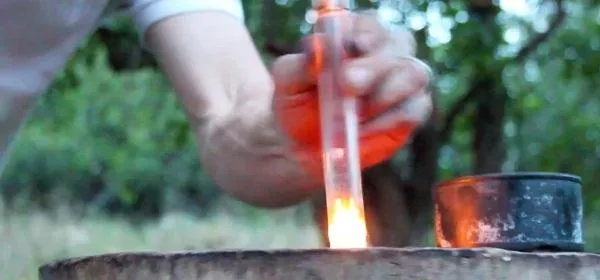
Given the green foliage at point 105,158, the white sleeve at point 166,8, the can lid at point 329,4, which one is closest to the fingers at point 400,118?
the can lid at point 329,4

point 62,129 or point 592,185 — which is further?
point 62,129

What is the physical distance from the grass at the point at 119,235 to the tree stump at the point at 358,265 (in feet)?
9.90

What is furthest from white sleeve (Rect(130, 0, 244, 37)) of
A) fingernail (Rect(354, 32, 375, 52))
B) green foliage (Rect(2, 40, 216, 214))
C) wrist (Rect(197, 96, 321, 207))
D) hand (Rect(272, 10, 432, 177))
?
green foliage (Rect(2, 40, 216, 214))

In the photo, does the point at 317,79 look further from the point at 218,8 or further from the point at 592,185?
the point at 592,185

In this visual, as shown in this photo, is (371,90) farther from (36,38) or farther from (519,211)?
(36,38)

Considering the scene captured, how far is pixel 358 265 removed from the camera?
0.60 metres

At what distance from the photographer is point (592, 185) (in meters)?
4.42

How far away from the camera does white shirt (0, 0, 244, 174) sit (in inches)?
40.8

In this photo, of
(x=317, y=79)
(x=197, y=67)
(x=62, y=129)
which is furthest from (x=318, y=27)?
(x=62, y=129)

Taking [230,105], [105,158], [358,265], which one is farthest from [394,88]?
[105,158]

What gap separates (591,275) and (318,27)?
0.75 ft

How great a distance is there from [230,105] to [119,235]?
390 cm

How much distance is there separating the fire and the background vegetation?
1.66 m

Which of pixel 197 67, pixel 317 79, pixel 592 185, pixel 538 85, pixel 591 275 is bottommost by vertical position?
pixel 591 275
